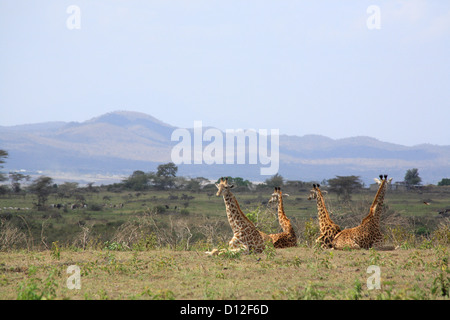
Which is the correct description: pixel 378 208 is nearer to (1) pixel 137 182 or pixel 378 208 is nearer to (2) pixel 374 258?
(2) pixel 374 258

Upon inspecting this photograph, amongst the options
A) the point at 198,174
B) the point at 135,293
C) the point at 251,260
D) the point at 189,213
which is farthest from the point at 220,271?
the point at 198,174

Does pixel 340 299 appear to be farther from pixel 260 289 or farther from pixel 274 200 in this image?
pixel 274 200

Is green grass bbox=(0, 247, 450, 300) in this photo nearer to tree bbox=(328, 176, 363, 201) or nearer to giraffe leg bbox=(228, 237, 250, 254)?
giraffe leg bbox=(228, 237, 250, 254)

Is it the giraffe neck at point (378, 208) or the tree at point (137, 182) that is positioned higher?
the giraffe neck at point (378, 208)

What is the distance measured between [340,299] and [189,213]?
92.8ft

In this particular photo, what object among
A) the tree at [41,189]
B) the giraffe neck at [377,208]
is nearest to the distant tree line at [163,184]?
the tree at [41,189]

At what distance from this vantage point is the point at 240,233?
1174 centimetres

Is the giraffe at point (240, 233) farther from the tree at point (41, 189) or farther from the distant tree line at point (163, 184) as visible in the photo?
the distant tree line at point (163, 184)

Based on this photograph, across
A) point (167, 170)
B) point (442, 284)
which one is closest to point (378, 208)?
point (442, 284)

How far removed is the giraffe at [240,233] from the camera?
38.4 feet

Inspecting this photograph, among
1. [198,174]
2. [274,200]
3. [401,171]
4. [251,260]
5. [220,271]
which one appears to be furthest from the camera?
[401,171]

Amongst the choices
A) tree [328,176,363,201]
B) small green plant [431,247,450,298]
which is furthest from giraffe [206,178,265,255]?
tree [328,176,363,201]

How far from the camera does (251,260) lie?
10.8 meters

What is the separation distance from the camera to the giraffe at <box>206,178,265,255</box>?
11695 mm
